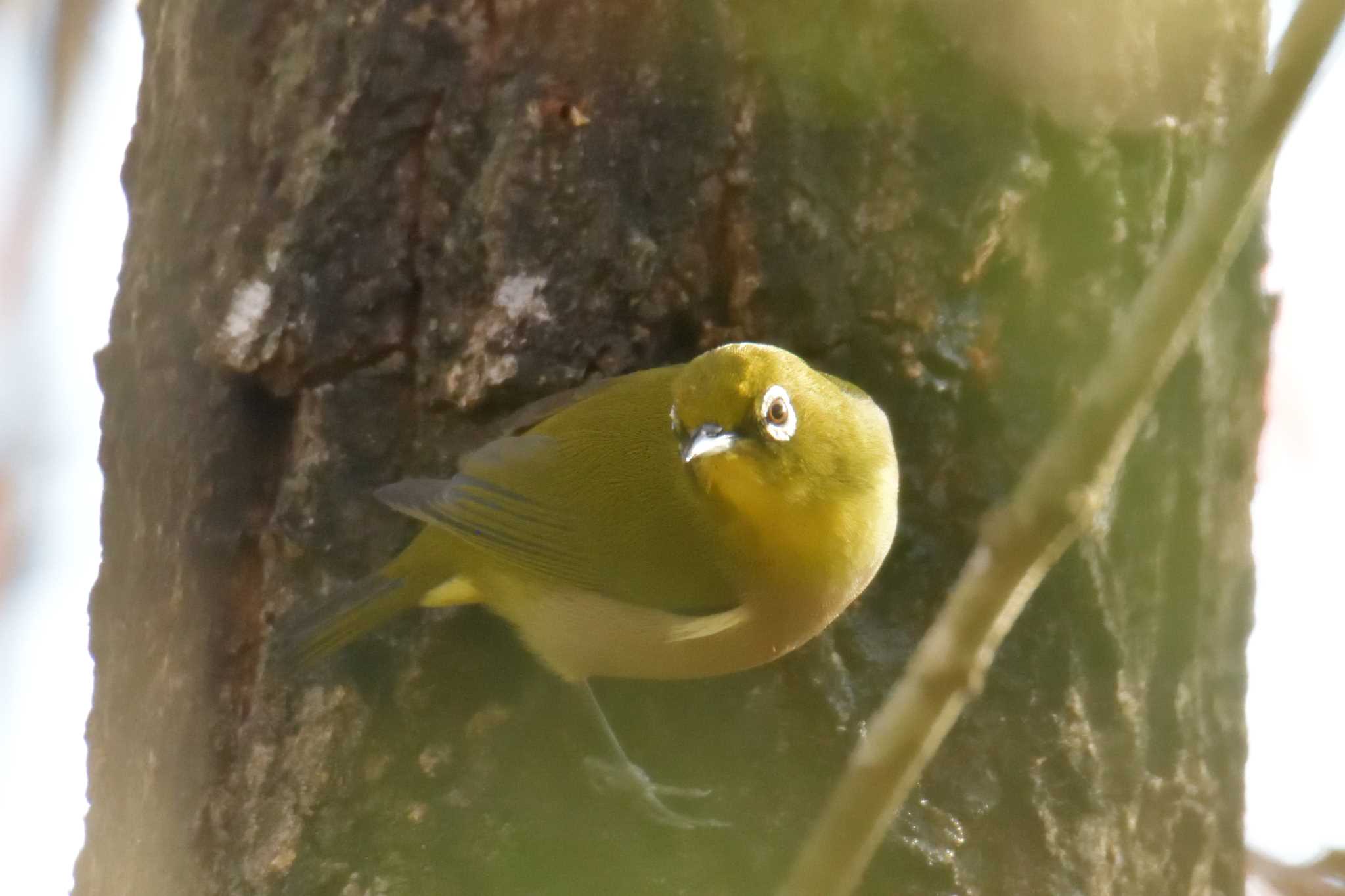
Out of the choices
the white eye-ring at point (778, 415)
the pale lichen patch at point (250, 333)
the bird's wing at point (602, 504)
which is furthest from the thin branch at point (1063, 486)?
the pale lichen patch at point (250, 333)

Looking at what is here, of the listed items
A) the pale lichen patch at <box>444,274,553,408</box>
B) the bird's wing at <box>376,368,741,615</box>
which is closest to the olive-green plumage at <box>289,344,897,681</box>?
the bird's wing at <box>376,368,741,615</box>

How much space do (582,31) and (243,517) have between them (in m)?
1.15

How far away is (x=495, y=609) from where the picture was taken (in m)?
2.87

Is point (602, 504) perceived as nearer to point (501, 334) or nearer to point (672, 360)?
point (672, 360)

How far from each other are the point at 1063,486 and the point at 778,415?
4.46 feet

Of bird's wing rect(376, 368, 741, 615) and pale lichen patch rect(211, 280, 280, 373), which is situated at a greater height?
pale lichen patch rect(211, 280, 280, 373)

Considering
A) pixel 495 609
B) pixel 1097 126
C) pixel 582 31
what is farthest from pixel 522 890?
pixel 1097 126

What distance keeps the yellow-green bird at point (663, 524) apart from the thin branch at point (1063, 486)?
1199 mm

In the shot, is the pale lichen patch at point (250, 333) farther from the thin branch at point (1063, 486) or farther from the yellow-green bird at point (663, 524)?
the thin branch at point (1063, 486)

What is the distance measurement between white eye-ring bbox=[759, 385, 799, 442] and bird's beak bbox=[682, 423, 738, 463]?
0.07 meters

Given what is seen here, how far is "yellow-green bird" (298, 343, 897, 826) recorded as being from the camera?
2590 mm

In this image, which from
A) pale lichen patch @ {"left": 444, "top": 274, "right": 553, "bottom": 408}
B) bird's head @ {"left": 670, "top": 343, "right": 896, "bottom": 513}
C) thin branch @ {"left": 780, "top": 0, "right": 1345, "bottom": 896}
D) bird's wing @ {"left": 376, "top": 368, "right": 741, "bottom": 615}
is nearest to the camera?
thin branch @ {"left": 780, "top": 0, "right": 1345, "bottom": 896}

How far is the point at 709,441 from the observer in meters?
2.60

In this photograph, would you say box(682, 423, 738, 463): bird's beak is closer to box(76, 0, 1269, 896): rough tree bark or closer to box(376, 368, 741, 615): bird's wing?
box(376, 368, 741, 615): bird's wing
